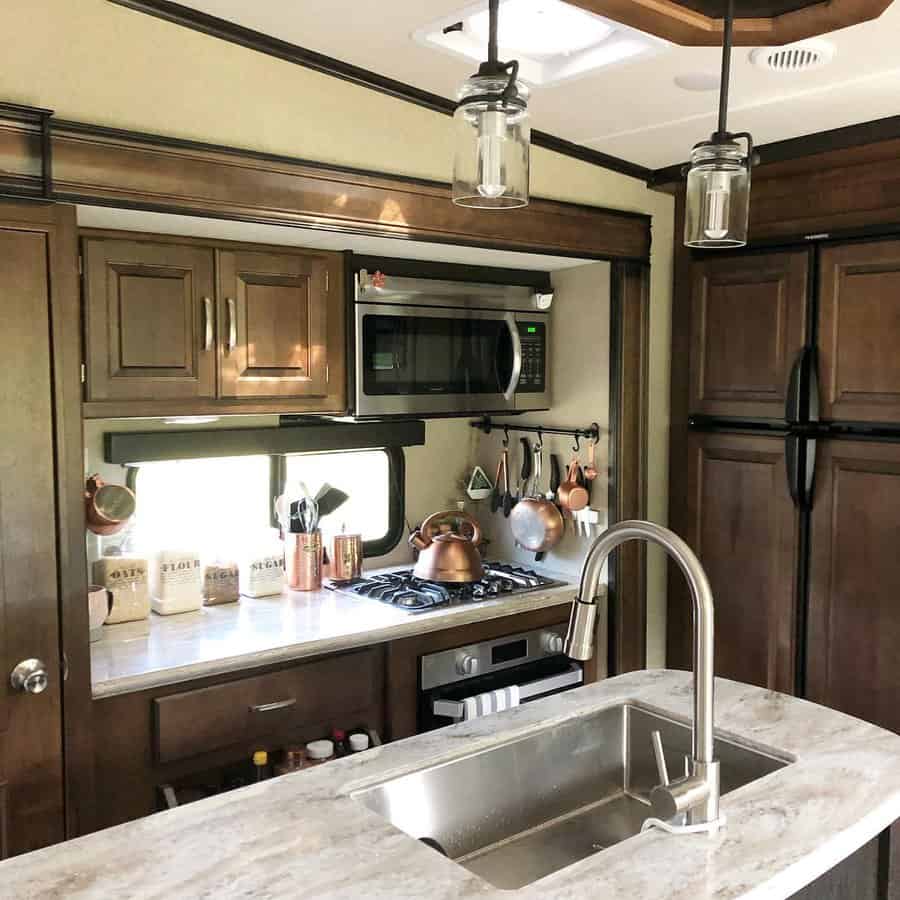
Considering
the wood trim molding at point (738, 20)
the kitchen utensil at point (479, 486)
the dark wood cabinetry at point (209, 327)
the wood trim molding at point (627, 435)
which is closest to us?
the wood trim molding at point (738, 20)

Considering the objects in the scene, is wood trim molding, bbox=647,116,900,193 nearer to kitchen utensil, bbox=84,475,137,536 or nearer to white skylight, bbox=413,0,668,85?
white skylight, bbox=413,0,668,85

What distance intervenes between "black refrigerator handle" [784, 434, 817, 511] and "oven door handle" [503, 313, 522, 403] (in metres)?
0.90

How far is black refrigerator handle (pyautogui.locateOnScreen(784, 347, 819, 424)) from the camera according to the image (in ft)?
9.15

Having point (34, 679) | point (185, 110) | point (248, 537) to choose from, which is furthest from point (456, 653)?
point (185, 110)

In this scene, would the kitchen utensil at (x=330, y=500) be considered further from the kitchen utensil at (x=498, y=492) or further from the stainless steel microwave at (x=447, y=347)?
the kitchen utensil at (x=498, y=492)

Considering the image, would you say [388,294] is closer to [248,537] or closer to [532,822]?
[248,537]

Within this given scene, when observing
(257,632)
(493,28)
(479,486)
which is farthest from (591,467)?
(493,28)

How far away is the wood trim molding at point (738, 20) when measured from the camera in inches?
60.5

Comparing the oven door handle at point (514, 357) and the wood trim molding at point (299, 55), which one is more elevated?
the wood trim molding at point (299, 55)

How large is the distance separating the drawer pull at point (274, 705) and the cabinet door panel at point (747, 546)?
144cm

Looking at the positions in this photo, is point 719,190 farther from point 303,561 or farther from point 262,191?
point 303,561

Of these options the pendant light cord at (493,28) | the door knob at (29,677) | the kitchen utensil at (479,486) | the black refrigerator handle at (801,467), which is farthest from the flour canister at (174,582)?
the pendant light cord at (493,28)

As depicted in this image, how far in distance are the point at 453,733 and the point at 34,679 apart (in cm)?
92

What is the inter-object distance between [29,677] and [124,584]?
0.66m
